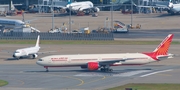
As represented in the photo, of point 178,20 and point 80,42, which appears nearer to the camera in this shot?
point 80,42

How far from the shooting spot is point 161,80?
7688 centimetres

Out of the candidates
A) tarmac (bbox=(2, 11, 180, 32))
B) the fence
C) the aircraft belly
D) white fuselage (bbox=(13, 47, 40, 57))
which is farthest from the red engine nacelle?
tarmac (bbox=(2, 11, 180, 32))

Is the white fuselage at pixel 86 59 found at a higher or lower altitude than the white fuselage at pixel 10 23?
lower

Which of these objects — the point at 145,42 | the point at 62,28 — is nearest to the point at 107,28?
the point at 62,28

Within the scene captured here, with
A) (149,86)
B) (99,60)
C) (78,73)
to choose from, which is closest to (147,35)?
(99,60)

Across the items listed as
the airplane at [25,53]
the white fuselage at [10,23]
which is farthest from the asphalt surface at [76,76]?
the white fuselage at [10,23]

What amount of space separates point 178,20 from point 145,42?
2167 inches

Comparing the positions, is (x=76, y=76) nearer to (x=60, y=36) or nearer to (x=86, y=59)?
(x=86, y=59)

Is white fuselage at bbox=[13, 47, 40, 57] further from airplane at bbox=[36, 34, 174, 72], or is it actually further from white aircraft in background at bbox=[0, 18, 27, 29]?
white aircraft in background at bbox=[0, 18, 27, 29]

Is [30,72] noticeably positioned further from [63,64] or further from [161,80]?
[161,80]

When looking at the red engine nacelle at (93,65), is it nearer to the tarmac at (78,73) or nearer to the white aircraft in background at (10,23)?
the tarmac at (78,73)

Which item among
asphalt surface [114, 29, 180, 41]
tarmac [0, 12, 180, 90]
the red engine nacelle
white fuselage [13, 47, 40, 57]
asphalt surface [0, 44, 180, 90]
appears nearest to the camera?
asphalt surface [0, 44, 180, 90]

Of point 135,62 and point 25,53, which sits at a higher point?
point 135,62

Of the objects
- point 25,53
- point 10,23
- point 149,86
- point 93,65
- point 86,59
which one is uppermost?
point 10,23
